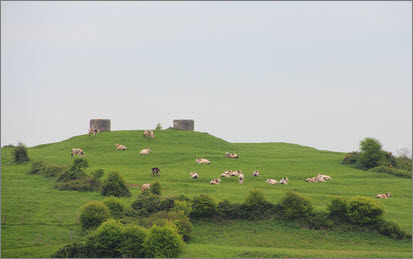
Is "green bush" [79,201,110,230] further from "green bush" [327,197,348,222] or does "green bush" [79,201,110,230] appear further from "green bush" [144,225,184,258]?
"green bush" [327,197,348,222]

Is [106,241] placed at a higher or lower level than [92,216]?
lower

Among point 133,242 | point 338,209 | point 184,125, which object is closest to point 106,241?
point 133,242

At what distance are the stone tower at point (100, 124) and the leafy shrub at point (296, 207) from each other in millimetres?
56353

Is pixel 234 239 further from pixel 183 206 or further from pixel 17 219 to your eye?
pixel 17 219

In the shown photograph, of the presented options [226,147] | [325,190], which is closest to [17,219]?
[325,190]

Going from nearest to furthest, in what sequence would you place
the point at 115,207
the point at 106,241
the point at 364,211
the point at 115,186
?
the point at 106,241
the point at 364,211
the point at 115,207
the point at 115,186

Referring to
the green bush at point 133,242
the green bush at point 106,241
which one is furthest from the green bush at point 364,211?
the green bush at point 106,241

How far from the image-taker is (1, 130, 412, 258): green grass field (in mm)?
33312

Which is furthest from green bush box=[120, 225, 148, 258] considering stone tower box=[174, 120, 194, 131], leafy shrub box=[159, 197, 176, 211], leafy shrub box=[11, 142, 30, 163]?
stone tower box=[174, 120, 194, 131]

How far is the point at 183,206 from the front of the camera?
38.0m

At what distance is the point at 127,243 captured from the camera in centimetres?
3164

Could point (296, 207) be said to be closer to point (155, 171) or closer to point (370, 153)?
point (155, 171)

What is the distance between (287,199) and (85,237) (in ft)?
55.7

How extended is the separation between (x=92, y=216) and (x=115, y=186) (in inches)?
358
